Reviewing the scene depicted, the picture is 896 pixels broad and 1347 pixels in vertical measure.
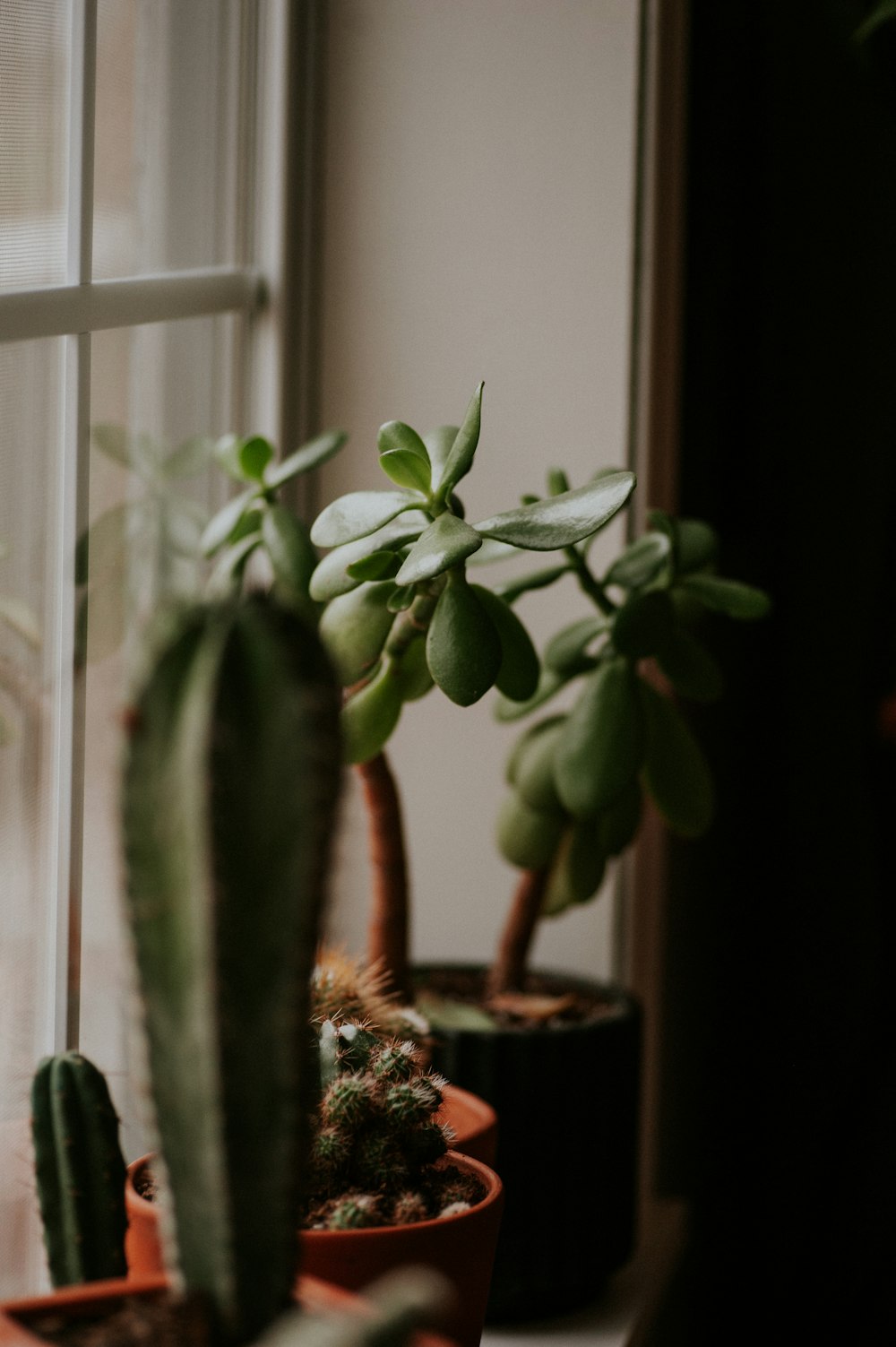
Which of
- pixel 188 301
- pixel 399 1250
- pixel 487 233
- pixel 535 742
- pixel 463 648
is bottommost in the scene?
pixel 399 1250

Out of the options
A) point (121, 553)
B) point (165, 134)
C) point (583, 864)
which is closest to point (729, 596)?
point (583, 864)

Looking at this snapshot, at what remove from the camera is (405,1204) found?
2.37 ft

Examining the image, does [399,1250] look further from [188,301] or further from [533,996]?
[188,301]

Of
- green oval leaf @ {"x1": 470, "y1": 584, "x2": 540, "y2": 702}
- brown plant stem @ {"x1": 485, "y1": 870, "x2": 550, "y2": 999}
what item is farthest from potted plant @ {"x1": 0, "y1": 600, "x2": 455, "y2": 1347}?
brown plant stem @ {"x1": 485, "y1": 870, "x2": 550, "y2": 999}

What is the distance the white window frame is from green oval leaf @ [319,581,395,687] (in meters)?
0.23

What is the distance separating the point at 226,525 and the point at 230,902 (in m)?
0.58

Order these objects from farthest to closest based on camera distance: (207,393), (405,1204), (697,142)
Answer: (697,142), (207,393), (405,1204)

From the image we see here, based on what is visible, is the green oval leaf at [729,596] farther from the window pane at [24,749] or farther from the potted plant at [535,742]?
the window pane at [24,749]

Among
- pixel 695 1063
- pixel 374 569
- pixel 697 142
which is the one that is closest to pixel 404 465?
pixel 374 569

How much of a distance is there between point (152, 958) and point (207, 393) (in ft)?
2.78

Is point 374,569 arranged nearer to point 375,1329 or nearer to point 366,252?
point 375,1329

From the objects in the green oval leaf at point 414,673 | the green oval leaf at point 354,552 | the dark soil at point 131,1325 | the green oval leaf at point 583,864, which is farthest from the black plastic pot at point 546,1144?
the dark soil at point 131,1325

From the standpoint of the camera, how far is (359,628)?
→ 0.88 m

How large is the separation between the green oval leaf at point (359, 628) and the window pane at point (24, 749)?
0.22 m
